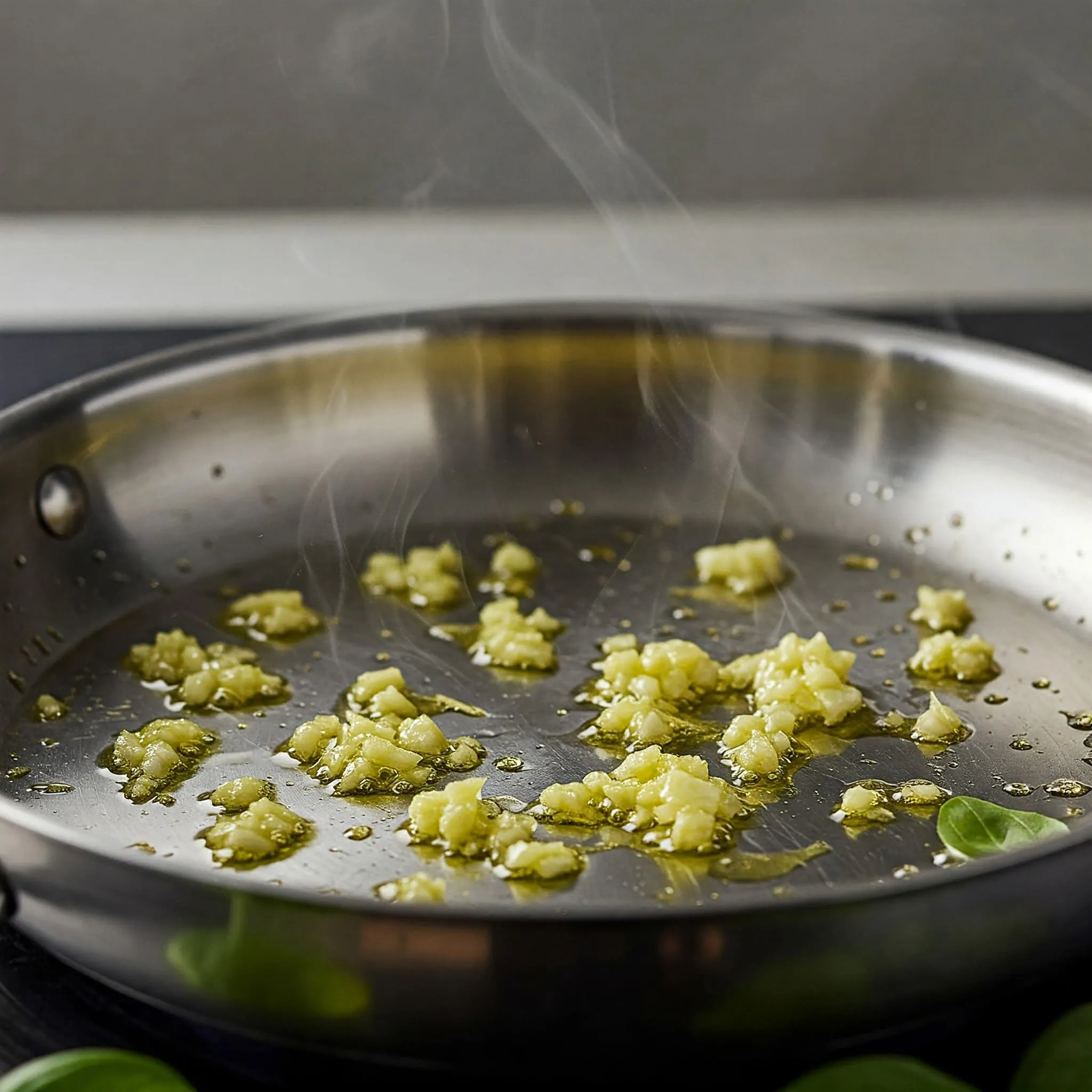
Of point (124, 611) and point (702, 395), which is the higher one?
point (702, 395)

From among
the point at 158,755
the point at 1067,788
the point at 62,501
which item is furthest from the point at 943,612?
the point at 62,501

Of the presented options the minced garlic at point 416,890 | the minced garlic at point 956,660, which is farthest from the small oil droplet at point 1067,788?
the minced garlic at point 416,890

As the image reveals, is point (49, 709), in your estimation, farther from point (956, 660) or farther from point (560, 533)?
point (956, 660)

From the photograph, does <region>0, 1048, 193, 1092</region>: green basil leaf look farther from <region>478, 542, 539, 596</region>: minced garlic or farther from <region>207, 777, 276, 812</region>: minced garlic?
<region>478, 542, 539, 596</region>: minced garlic

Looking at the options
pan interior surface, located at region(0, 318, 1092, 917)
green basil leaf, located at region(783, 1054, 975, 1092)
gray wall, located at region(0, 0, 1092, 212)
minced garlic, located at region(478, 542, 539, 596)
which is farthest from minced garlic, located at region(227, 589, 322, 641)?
gray wall, located at region(0, 0, 1092, 212)

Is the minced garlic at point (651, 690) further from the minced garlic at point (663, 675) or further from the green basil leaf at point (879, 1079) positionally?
the green basil leaf at point (879, 1079)

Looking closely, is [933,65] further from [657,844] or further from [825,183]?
[657,844]

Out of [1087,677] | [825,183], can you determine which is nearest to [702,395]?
[1087,677]
